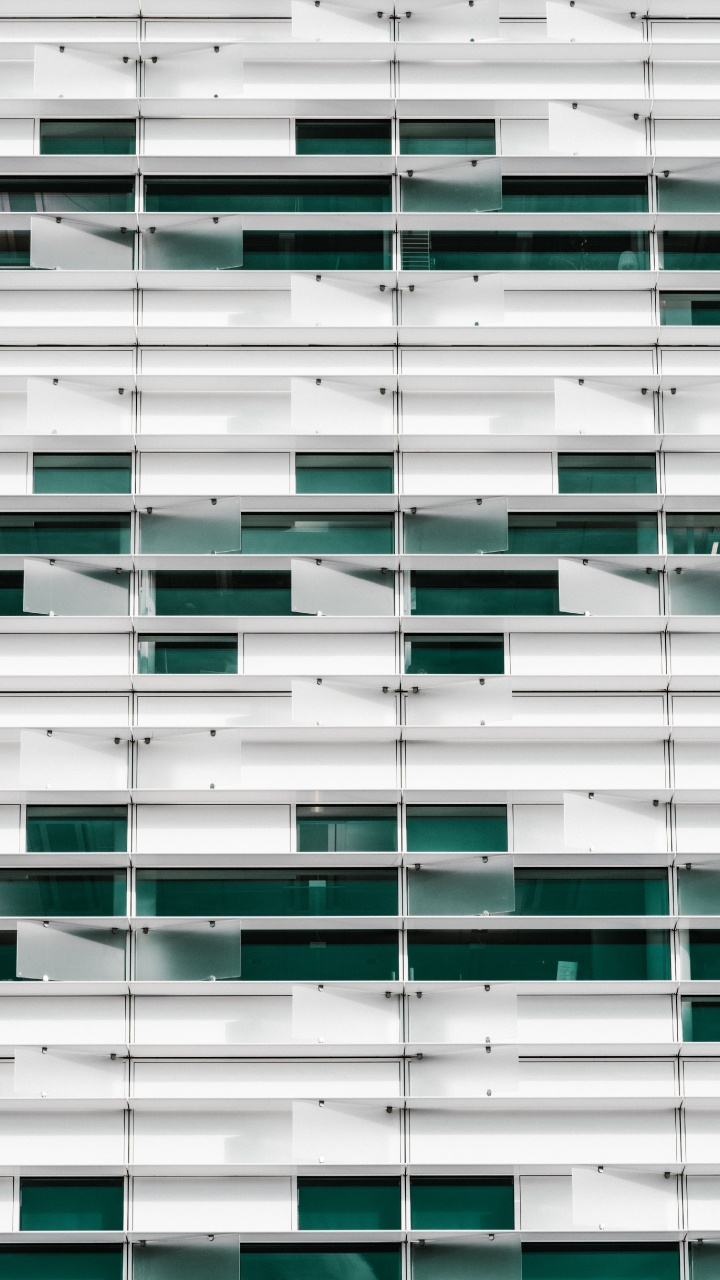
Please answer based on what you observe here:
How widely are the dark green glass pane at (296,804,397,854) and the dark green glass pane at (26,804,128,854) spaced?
1261 mm

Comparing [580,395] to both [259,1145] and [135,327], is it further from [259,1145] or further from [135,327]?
[259,1145]

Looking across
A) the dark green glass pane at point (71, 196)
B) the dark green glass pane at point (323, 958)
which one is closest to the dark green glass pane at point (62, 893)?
the dark green glass pane at point (323, 958)

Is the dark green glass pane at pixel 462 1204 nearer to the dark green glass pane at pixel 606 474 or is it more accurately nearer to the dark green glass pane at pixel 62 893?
the dark green glass pane at pixel 62 893

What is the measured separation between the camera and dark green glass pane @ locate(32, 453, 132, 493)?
10.8 metres

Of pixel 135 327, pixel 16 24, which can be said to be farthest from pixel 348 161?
pixel 16 24

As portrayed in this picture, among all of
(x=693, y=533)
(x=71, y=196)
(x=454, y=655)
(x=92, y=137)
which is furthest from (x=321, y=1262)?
(x=92, y=137)

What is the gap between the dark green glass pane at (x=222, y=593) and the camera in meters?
10.6

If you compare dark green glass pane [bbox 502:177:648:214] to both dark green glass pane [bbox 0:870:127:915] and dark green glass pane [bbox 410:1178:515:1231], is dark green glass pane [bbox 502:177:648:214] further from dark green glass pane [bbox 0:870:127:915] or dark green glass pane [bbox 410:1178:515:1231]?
dark green glass pane [bbox 410:1178:515:1231]

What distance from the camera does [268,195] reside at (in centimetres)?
1119

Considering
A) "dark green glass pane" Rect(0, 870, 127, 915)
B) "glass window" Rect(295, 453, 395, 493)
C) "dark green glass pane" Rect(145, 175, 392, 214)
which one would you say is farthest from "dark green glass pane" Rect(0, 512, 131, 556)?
"dark green glass pane" Rect(145, 175, 392, 214)

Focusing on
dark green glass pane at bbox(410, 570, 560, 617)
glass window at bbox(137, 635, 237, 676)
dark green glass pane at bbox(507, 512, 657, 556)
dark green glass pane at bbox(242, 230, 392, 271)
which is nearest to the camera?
glass window at bbox(137, 635, 237, 676)

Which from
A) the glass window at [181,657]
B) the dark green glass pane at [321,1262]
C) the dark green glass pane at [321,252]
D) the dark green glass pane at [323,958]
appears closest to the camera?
the dark green glass pane at [321,1262]

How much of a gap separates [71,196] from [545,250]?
140 inches

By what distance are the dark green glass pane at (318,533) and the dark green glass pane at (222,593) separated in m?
0.22
